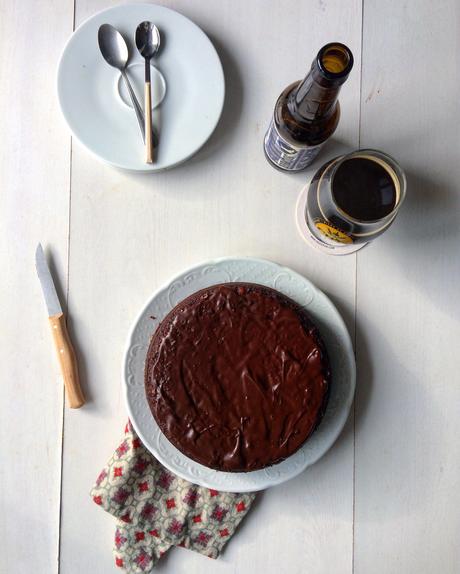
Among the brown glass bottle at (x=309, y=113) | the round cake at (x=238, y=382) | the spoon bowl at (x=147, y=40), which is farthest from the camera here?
the spoon bowl at (x=147, y=40)

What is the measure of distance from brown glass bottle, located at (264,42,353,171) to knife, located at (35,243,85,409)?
0.49 metres

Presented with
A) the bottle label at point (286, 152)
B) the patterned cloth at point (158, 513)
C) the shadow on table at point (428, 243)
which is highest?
the bottle label at point (286, 152)

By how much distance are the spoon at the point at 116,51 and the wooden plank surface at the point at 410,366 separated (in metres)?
0.45

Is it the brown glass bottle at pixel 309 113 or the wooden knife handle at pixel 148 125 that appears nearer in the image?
the brown glass bottle at pixel 309 113

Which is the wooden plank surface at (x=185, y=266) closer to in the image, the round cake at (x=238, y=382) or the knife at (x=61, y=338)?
the knife at (x=61, y=338)

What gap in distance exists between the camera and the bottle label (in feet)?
3.22

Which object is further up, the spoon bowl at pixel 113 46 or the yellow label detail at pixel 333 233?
the spoon bowl at pixel 113 46

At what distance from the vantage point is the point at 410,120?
1135 millimetres

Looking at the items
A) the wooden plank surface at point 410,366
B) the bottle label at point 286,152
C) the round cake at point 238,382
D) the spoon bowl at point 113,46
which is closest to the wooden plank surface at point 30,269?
the spoon bowl at point 113,46

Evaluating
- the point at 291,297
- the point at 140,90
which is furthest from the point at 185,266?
the point at 140,90

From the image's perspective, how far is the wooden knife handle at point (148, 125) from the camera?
3.44 ft

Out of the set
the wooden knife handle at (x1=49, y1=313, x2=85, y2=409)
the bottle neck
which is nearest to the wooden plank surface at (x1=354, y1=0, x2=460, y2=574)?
the bottle neck

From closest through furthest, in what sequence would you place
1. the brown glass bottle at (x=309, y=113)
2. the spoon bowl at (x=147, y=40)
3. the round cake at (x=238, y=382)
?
the brown glass bottle at (x=309, y=113) < the round cake at (x=238, y=382) < the spoon bowl at (x=147, y=40)

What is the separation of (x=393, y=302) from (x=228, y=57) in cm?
59
